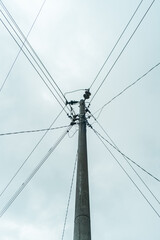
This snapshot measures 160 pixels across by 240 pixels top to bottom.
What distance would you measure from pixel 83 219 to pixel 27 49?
683 cm

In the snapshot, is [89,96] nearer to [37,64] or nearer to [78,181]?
[37,64]

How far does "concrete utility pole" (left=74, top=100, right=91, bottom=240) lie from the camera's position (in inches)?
221

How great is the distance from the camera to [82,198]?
6.17m

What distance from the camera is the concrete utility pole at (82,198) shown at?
5.61m

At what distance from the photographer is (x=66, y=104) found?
34.3 ft

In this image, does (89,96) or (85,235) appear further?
(89,96)

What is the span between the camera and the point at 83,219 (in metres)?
5.77

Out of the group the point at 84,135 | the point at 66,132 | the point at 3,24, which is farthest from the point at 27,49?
the point at 84,135

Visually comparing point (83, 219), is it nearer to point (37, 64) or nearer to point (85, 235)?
point (85, 235)

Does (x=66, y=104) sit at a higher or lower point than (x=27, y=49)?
lower

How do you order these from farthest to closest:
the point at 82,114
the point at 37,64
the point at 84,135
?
1. the point at 37,64
2. the point at 82,114
3. the point at 84,135

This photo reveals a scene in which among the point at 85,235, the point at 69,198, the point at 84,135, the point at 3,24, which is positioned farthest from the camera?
the point at 69,198

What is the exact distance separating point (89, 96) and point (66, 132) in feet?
4.74

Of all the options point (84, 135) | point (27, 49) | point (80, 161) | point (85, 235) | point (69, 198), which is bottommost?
point (85, 235)
